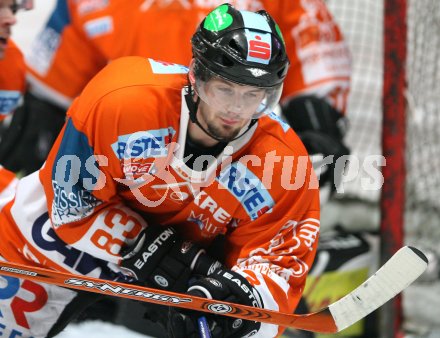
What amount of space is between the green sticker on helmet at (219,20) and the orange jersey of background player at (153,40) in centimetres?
97

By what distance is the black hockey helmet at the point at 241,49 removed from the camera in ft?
6.17

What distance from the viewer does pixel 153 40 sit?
2984mm

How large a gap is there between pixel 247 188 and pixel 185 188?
0.14 metres

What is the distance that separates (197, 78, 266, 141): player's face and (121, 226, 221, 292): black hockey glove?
0.90 ft

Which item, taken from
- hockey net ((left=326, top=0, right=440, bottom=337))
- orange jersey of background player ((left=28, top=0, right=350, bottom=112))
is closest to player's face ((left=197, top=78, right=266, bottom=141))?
orange jersey of background player ((left=28, top=0, right=350, bottom=112))

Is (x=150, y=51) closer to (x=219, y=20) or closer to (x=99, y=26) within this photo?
(x=99, y=26)

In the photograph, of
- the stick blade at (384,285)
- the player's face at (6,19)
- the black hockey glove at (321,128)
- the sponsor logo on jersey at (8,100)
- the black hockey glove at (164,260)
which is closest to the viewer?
the stick blade at (384,285)

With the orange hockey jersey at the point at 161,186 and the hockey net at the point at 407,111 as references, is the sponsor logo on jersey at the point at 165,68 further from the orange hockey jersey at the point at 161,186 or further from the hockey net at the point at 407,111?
the hockey net at the point at 407,111

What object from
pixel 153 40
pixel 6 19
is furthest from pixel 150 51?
pixel 6 19

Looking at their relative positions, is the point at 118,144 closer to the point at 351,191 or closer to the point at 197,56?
the point at 197,56

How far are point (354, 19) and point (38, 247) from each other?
5.75 ft

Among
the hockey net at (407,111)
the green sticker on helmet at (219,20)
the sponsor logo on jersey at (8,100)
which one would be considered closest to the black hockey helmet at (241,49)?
the green sticker on helmet at (219,20)

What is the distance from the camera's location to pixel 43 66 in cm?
319

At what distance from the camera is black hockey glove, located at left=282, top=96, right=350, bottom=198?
2875mm
